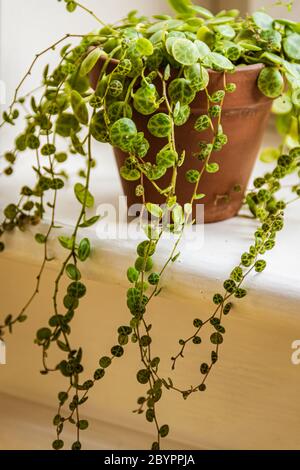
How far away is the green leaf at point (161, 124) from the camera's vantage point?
0.73 m

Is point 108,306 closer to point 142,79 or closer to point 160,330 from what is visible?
Answer: point 160,330

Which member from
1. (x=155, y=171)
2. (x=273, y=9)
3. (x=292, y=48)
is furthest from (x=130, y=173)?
(x=273, y=9)

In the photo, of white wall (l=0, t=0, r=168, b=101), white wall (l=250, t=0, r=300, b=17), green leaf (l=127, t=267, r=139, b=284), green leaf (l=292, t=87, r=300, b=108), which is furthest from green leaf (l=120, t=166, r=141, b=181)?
white wall (l=250, t=0, r=300, b=17)

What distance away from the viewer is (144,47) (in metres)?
0.73

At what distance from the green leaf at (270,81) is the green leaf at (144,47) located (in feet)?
0.49

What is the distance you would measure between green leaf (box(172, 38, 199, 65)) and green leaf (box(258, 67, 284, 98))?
108 millimetres

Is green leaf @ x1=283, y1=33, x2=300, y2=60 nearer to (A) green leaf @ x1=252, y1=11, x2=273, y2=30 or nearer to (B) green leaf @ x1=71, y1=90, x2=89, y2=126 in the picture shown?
(A) green leaf @ x1=252, y1=11, x2=273, y2=30

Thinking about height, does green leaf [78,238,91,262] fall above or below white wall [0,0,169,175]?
below

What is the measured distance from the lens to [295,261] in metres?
0.81

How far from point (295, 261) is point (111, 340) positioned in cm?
29

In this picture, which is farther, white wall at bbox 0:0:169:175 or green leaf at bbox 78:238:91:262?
white wall at bbox 0:0:169:175

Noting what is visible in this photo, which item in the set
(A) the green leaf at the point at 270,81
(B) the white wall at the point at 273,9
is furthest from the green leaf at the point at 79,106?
(B) the white wall at the point at 273,9

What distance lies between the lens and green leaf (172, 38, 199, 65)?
724mm

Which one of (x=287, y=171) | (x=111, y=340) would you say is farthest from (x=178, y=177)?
(x=111, y=340)
